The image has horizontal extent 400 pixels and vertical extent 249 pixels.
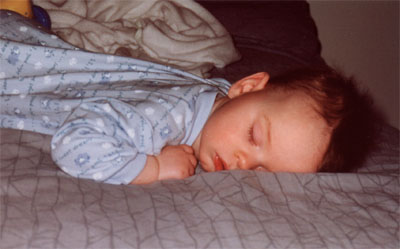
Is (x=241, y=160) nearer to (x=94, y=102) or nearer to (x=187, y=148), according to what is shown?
(x=187, y=148)

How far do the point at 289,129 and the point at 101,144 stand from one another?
1.36 feet

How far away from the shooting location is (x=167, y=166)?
0.90 metres

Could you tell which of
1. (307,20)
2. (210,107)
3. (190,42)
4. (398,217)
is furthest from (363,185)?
(307,20)

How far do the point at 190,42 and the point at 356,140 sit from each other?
2.15 feet

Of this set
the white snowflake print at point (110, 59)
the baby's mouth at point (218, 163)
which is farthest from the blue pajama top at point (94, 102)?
the baby's mouth at point (218, 163)

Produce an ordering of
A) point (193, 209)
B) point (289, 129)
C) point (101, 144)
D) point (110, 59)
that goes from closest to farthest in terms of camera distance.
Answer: point (193, 209) < point (101, 144) < point (289, 129) < point (110, 59)

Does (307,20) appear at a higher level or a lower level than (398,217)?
higher

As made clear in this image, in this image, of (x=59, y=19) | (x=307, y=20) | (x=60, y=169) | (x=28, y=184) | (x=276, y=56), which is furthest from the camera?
(x=307, y=20)

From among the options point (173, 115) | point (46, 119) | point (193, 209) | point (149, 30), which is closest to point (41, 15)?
point (149, 30)

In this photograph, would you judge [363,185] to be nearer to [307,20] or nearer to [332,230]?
[332,230]

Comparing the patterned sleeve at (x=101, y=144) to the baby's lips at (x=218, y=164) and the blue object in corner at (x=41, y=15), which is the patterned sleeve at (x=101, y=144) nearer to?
the baby's lips at (x=218, y=164)

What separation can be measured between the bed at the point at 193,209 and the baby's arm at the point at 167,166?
5 cm

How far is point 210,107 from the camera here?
1.05m

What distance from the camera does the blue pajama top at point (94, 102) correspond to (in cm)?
82
